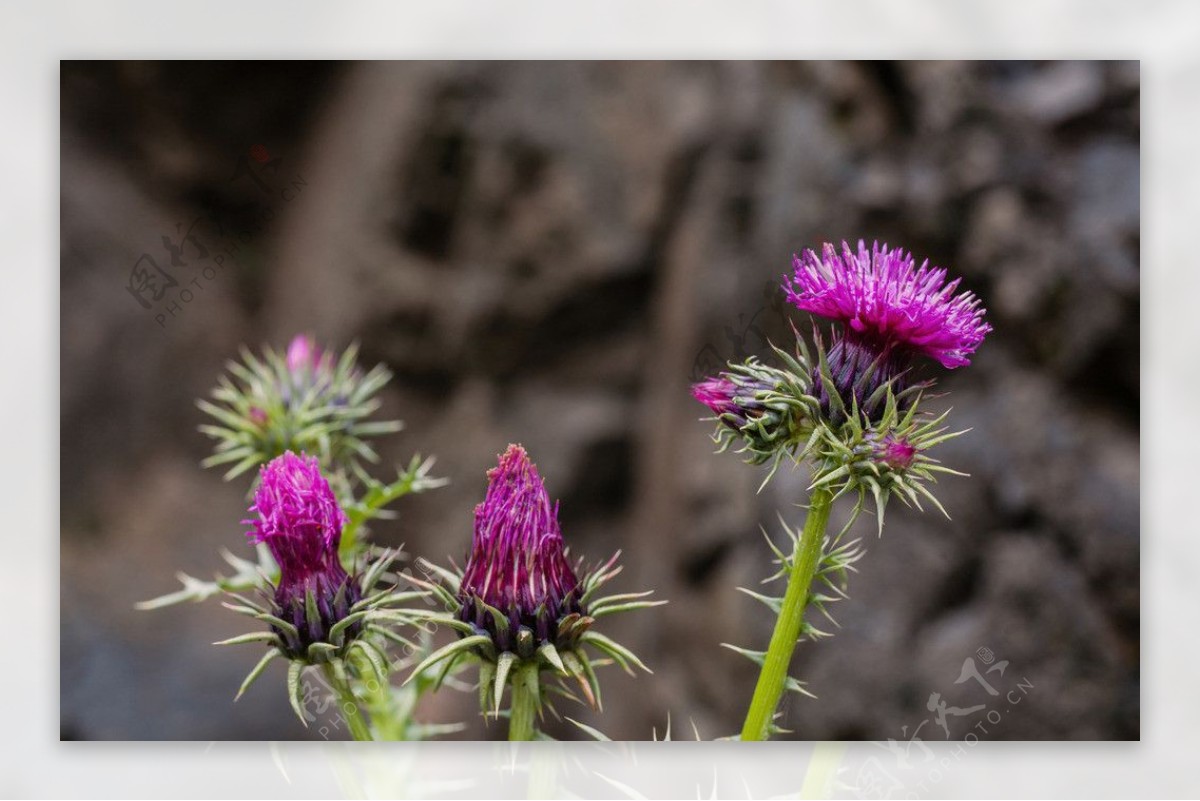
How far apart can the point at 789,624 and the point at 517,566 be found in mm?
355

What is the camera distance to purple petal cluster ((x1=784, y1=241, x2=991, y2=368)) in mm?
1422

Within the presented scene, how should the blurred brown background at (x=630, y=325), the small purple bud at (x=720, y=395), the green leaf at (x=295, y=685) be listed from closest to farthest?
the green leaf at (x=295, y=685) < the small purple bud at (x=720, y=395) < the blurred brown background at (x=630, y=325)

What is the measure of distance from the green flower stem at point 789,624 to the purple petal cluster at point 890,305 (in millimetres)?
242

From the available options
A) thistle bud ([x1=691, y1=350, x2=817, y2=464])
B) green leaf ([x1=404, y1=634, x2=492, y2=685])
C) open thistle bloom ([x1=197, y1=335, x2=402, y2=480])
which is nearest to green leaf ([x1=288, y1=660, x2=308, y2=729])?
green leaf ([x1=404, y1=634, x2=492, y2=685])

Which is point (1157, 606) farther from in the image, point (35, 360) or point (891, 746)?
point (35, 360)

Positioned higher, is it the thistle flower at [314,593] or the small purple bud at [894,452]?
the small purple bud at [894,452]

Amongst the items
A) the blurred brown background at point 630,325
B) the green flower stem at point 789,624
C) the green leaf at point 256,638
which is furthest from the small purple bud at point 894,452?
the blurred brown background at point 630,325

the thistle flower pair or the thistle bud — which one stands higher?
the thistle bud

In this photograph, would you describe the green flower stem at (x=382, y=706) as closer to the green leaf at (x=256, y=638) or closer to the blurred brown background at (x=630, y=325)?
the green leaf at (x=256, y=638)

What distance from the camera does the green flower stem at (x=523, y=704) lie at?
4.51 feet

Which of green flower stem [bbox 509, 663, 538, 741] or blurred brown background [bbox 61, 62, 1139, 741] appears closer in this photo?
green flower stem [bbox 509, 663, 538, 741]

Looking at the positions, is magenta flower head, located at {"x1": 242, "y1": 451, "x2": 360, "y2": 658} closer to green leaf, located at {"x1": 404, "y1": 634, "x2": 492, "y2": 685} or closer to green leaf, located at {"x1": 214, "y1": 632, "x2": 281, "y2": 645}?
green leaf, located at {"x1": 214, "y1": 632, "x2": 281, "y2": 645}

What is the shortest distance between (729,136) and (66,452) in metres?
1.88

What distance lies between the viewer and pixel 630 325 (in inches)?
130
